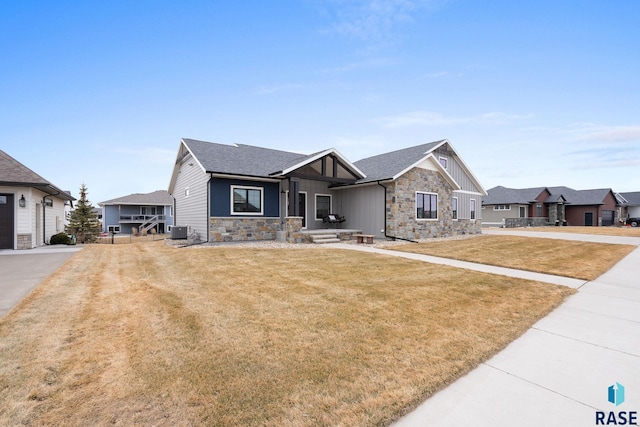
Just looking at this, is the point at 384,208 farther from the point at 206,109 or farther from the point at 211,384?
the point at 211,384

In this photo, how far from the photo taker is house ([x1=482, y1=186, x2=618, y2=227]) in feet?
112

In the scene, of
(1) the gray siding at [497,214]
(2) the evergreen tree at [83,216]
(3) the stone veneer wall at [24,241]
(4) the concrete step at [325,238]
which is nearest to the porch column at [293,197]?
(4) the concrete step at [325,238]

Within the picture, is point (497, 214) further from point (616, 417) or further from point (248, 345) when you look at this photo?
point (248, 345)

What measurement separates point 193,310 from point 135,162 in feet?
88.6

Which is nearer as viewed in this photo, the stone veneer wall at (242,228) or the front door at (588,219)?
the stone veneer wall at (242,228)

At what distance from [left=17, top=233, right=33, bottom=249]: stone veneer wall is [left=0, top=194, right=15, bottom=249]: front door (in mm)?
274

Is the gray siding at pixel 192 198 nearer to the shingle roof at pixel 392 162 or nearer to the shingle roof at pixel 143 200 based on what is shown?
the shingle roof at pixel 392 162

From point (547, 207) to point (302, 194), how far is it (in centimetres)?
3662

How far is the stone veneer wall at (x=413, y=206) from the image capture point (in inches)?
606

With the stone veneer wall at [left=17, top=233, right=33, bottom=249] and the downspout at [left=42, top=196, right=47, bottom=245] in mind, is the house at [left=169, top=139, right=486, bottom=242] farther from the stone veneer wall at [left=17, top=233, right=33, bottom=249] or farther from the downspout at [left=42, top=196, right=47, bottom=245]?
the stone veneer wall at [left=17, top=233, right=33, bottom=249]

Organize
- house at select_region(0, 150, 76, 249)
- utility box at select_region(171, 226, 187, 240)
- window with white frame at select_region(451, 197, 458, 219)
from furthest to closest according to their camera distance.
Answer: window with white frame at select_region(451, 197, 458, 219), utility box at select_region(171, 226, 187, 240), house at select_region(0, 150, 76, 249)

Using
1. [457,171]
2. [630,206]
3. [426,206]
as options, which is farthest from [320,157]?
[630,206]

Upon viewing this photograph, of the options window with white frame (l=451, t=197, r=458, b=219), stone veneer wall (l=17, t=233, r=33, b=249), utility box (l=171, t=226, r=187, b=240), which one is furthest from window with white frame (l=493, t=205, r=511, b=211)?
stone veneer wall (l=17, t=233, r=33, b=249)

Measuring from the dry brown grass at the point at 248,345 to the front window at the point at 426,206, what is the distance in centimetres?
1073
